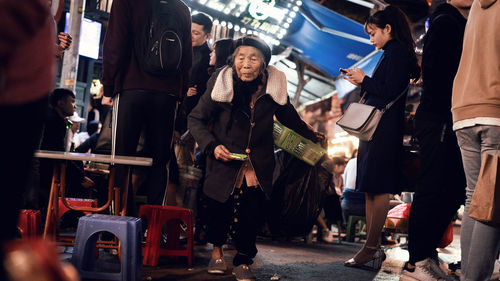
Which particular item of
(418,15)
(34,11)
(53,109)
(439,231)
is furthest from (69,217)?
(418,15)

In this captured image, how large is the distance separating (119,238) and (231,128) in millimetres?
1380

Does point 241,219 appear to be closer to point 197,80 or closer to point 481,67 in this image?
point 481,67

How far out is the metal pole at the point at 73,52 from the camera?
7180 millimetres

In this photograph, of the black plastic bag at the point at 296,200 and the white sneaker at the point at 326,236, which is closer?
the black plastic bag at the point at 296,200

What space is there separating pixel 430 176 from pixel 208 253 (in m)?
2.69

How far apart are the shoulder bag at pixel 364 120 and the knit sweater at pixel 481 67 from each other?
→ 1456 millimetres

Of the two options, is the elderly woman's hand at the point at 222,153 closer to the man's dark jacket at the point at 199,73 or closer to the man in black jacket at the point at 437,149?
the man in black jacket at the point at 437,149

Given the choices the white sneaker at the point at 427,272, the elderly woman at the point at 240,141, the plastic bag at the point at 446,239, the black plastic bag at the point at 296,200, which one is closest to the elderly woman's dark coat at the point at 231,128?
the elderly woman at the point at 240,141

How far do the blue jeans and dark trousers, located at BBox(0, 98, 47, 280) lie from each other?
99.4 inches

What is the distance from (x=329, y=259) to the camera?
5.77m

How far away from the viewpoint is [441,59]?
3711 millimetres

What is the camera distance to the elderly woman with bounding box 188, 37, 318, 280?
406 cm

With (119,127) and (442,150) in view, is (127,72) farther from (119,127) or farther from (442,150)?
(442,150)

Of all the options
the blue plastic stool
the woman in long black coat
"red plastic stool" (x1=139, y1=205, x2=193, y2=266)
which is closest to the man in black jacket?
the woman in long black coat
